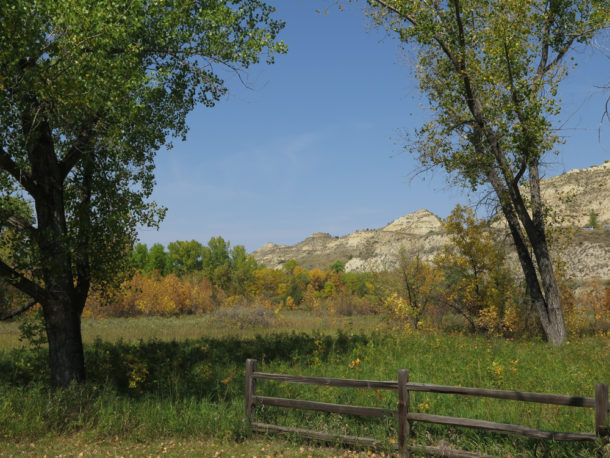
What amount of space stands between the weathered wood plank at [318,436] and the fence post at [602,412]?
340 cm

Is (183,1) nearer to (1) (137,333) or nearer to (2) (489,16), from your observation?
(2) (489,16)

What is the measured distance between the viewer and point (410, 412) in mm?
8297

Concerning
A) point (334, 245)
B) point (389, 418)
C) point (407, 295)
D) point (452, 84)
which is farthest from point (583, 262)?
point (334, 245)

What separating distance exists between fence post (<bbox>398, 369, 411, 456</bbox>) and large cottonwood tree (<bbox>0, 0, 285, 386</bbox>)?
7902 millimetres

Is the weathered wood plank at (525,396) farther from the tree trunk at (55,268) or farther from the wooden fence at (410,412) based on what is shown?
the tree trunk at (55,268)

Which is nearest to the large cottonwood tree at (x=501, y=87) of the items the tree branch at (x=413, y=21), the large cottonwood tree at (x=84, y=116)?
the tree branch at (x=413, y=21)

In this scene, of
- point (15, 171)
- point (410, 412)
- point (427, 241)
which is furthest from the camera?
point (427, 241)

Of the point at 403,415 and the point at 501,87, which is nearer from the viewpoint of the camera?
the point at 403,415

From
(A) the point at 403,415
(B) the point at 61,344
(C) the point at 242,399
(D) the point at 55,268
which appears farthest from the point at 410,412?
(B) the point at 61,344

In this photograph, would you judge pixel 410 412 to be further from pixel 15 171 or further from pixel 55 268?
pixel 15 171

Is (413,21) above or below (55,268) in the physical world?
above

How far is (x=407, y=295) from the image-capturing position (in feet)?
84.1

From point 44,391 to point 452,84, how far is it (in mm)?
16757

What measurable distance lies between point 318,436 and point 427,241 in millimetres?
105092
